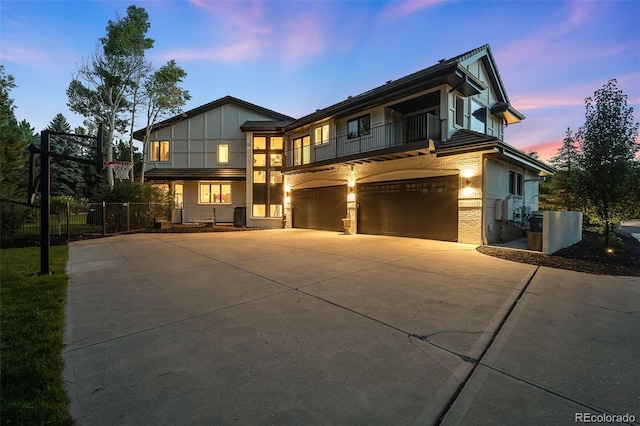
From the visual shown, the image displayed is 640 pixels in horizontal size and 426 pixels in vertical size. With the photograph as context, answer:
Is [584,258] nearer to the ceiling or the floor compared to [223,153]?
nearer to the floor

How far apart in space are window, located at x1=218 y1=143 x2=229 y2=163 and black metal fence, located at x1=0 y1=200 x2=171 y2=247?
228 inches

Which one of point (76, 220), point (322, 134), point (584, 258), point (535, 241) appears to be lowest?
point (584, 258)

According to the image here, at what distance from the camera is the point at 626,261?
24.8 feet

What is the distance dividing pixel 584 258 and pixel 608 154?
11.5 ft

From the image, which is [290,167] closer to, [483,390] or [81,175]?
[483,390]

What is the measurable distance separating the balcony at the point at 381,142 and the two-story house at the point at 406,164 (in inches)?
2.0

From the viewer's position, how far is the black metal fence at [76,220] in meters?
11.0

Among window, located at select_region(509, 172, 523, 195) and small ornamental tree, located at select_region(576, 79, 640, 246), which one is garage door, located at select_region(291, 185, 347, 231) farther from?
small ornamental tree, located at select_region(576, 79, 640, 246)

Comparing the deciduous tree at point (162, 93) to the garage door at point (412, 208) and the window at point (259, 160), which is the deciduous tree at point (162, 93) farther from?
the garage door at point (412, 208)

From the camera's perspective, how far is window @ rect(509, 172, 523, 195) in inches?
512

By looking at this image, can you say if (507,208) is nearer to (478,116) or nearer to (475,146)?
(475,146)

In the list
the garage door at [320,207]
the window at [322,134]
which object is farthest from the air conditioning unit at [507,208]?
the window at [322,134]

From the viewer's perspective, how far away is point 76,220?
14719 millimetres

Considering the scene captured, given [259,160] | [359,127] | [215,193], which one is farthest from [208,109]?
A: [359,127]
